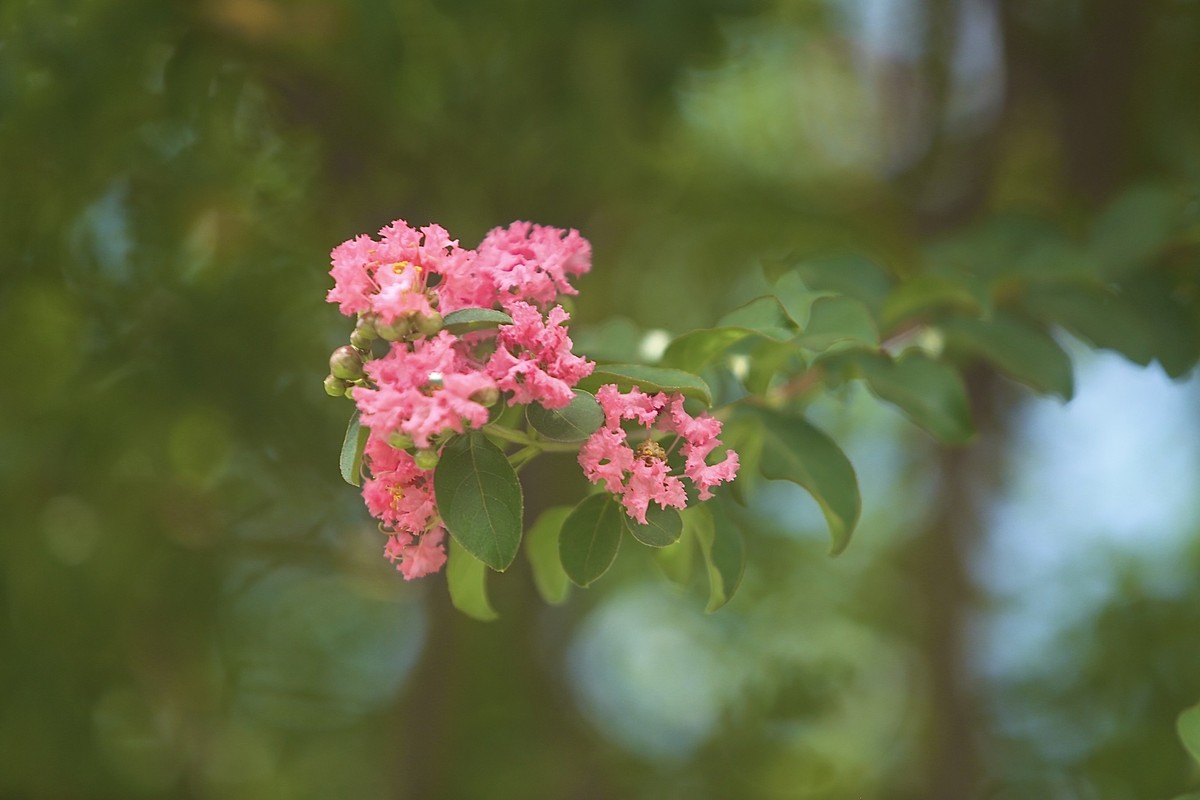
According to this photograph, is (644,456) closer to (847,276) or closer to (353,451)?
(353,451)

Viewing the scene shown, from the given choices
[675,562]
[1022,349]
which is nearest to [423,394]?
[675,562]

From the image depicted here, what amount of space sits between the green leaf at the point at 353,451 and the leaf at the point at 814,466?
47 cm

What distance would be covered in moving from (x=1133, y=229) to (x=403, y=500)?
3.97 ft

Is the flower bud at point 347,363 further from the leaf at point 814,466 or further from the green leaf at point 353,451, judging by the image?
the leaf at point 814,466

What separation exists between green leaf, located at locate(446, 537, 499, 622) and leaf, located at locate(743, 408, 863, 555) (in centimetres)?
34

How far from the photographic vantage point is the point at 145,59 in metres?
1.84

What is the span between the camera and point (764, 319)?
1.03m

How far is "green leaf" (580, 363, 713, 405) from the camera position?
86cm

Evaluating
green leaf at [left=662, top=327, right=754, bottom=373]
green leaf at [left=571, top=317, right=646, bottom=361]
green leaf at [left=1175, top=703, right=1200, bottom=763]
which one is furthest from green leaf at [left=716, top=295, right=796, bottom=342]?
green leaf at [left=1175, top=703, right=1200, bottom=763]

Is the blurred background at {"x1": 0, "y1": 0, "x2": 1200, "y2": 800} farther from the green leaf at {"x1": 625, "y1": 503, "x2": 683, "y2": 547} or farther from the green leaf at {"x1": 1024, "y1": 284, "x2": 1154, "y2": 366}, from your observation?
the green leaf at {"x1": 625, "y1": 503, "x2": 683, "y2": 547}

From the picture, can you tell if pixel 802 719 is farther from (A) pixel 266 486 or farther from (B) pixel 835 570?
(A) pixel 266 486

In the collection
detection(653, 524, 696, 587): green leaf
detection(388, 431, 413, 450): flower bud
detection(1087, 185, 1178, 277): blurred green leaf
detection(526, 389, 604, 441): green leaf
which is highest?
detection(1087, 185, 1178, 277): blurred green leaf

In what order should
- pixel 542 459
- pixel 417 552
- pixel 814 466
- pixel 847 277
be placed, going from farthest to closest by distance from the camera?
pixel 542 459
pixel 847 277
pixel 814 466
pixel 417 552

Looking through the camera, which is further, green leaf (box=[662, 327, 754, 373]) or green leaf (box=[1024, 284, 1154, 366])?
green leaf (box=[1024, 284, 1154, 366])
